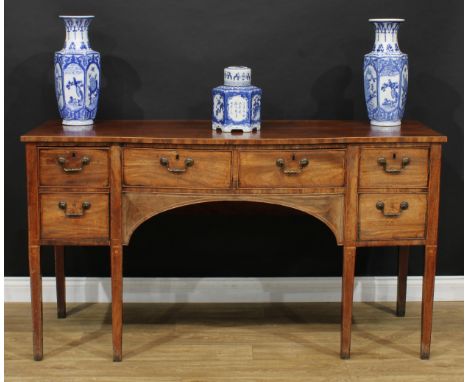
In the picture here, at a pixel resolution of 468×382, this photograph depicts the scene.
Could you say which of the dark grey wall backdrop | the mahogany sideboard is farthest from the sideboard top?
the dark grey wall backdrop

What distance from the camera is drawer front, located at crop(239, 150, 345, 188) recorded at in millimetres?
3502

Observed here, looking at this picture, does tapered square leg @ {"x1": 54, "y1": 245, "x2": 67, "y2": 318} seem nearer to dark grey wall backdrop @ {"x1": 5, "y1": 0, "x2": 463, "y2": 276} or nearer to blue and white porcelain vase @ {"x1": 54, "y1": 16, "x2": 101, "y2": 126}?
dark grey wall backdrop @ {"x1": 5, "y1": 0, "x2": 463, "y2": 276}

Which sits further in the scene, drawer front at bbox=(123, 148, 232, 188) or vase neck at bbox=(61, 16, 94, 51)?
vase neck at bbox=(61, 16, 94, 51)

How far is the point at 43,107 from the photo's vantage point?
4.14 metres

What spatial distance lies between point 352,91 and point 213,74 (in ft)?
1.99

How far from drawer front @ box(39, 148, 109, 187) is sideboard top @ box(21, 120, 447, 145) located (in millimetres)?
46

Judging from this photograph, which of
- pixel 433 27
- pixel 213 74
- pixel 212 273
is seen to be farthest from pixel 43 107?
pixel 433 27

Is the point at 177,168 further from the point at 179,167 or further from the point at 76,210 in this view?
the point at 76,210

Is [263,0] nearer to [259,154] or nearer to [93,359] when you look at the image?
[259,154]

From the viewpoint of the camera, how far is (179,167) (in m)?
3.51

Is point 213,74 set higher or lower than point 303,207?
higher

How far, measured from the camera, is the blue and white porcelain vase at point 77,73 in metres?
3.67

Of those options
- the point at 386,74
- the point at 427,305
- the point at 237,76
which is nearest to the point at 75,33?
the point at 237,76

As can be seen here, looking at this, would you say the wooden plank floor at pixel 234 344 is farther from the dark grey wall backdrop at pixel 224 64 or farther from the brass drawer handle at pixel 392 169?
the brass drawer handle at pixel 392 169
